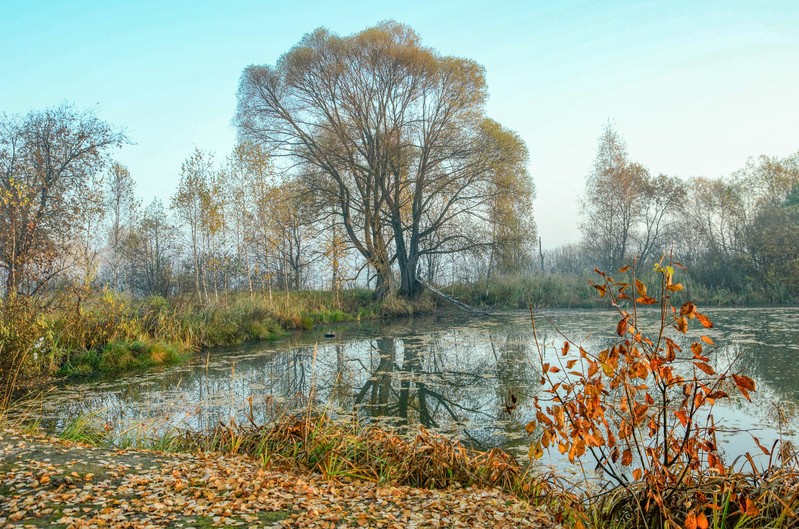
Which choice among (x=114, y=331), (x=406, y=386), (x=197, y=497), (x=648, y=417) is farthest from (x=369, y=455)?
(x=114, y=331)

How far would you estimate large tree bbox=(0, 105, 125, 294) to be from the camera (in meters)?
8.34

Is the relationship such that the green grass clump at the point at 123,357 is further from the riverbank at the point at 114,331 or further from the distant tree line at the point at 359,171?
the distant tree line at the point at 359,171

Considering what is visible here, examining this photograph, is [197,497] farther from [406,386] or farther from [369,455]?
[406,386]

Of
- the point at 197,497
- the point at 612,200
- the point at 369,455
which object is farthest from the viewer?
the point at 612,200

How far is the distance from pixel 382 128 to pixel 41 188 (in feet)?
46.0

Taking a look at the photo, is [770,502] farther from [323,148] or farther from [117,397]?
[323,148]

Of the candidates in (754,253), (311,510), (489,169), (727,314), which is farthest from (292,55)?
(754,253)

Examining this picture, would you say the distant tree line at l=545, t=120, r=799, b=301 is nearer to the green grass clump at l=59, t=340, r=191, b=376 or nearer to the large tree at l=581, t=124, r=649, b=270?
the large tree at l=581, t=124, r=649, b=270

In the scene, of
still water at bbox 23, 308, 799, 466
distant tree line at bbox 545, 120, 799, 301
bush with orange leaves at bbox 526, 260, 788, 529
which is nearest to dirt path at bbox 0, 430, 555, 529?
bush with orange leaves at bbox 526, 260, 788, 529

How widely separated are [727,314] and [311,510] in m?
17.5

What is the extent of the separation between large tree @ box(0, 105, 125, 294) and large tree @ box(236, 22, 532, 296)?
318 inches

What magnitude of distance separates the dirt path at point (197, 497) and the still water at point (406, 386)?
2.44 feet

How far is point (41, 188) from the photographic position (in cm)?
1087

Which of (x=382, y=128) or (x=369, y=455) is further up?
(x=382, y=128)
